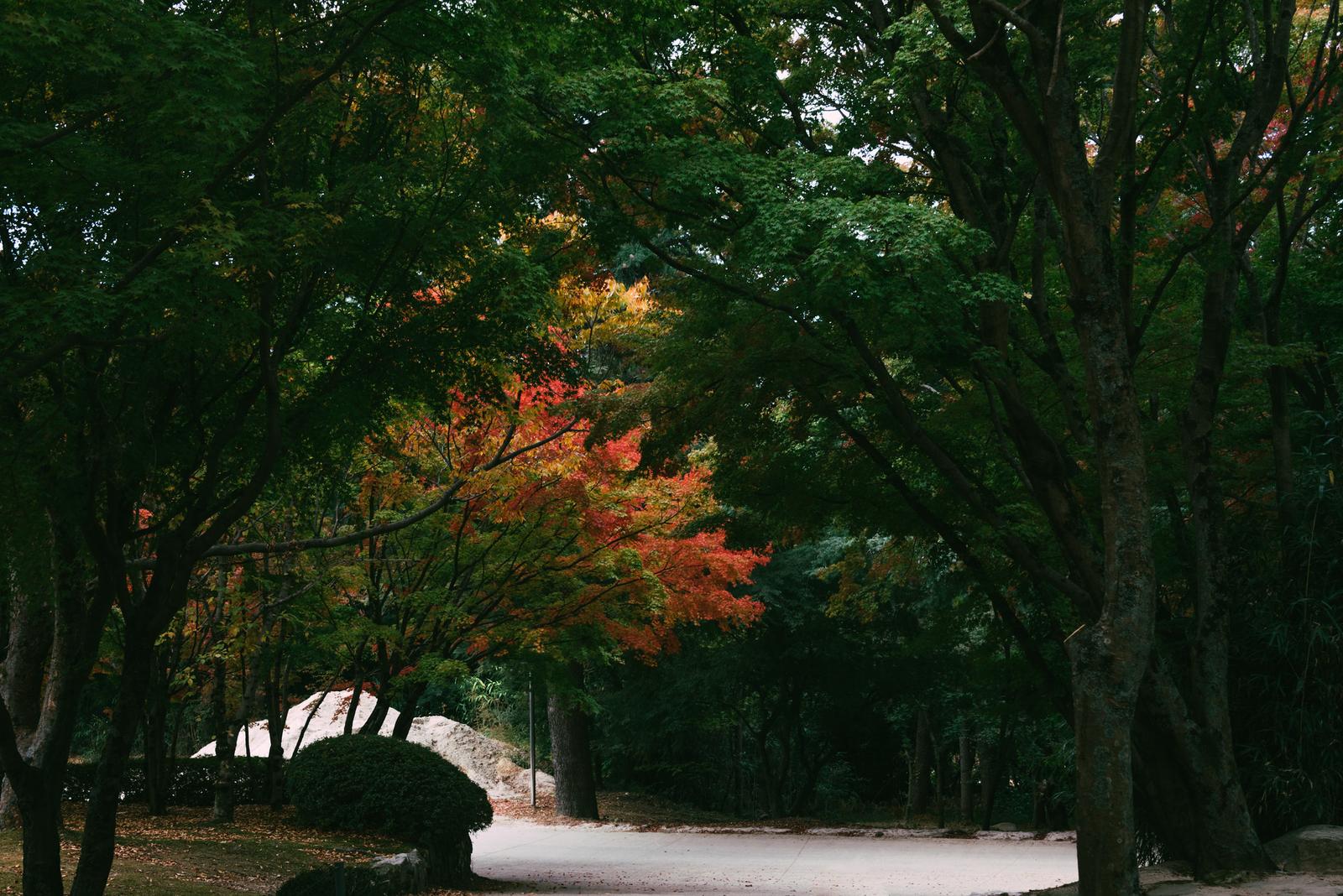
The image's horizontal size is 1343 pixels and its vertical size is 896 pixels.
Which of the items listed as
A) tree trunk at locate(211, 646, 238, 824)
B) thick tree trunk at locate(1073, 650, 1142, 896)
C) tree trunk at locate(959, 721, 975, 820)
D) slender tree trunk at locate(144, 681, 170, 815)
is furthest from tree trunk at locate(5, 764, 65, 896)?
tree trunk at locate(959, 721, 975, 820)

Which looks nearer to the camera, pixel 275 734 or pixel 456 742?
pixel 275 734

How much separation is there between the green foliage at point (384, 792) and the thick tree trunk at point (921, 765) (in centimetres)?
1435

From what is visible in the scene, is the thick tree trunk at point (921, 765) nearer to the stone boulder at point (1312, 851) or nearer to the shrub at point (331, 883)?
the stone boulder at point (1312, 851)

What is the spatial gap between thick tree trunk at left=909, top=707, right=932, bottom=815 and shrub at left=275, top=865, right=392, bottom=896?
54.6 feet

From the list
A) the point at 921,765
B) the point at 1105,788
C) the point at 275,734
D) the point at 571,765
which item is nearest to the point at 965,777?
the point at 921,765

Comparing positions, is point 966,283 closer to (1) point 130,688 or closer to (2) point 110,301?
(2) point 110,301

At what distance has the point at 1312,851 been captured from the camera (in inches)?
365

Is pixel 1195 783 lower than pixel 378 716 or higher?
lower

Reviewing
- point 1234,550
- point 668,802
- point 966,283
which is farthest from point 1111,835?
point 668,802

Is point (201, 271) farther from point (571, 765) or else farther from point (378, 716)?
point (571, 765)

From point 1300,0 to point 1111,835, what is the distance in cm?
1230

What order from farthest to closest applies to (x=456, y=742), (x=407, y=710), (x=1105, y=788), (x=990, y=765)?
1. (x=456, y=742)
2. (x=990, y=765)
3. (x=407, y=710)
4. (x=1105, y=788)

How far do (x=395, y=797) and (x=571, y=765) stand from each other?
1120cm

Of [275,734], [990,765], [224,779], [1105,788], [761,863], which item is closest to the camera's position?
[1105,788]
